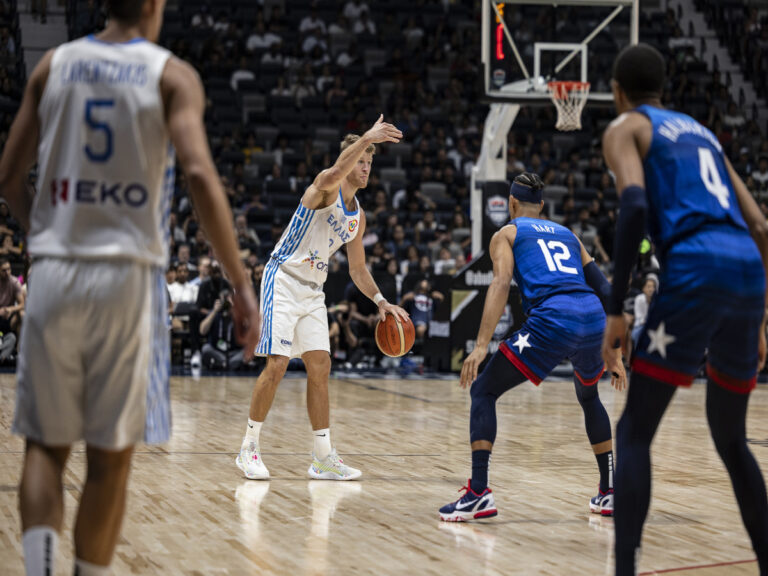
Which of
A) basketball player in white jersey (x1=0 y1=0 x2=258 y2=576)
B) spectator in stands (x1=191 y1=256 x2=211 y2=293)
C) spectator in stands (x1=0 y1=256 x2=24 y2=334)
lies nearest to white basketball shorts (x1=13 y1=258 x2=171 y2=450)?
basketball player in white jersey (x1=0 y1=0 x2=258 y2=576)

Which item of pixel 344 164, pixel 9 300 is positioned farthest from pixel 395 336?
pixel 9 300

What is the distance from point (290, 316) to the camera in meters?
6.18

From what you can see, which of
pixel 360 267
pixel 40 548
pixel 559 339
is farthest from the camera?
pixel 360 267

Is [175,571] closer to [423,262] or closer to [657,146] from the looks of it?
[657,146]

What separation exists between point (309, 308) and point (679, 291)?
3.29 metres

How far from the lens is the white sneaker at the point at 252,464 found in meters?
5.99

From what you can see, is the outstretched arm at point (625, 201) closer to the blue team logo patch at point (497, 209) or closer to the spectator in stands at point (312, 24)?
the blue team logo patch at point (497, 209)

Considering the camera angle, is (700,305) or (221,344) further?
(221,344)

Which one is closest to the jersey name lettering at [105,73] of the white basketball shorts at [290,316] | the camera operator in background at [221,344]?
the white basketball shorts at [290,316]

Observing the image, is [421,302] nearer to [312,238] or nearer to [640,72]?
[312,238]

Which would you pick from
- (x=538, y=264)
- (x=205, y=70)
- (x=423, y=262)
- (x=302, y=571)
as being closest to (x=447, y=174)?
(x=423, y=262)

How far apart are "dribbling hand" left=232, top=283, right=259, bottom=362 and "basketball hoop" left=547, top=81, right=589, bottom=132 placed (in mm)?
10130

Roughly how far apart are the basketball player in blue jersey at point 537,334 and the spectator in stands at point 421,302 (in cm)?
970

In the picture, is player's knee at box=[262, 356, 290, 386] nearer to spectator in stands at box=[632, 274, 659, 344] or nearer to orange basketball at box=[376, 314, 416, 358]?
orange basketball at box=[376, 314, 416, 358]
